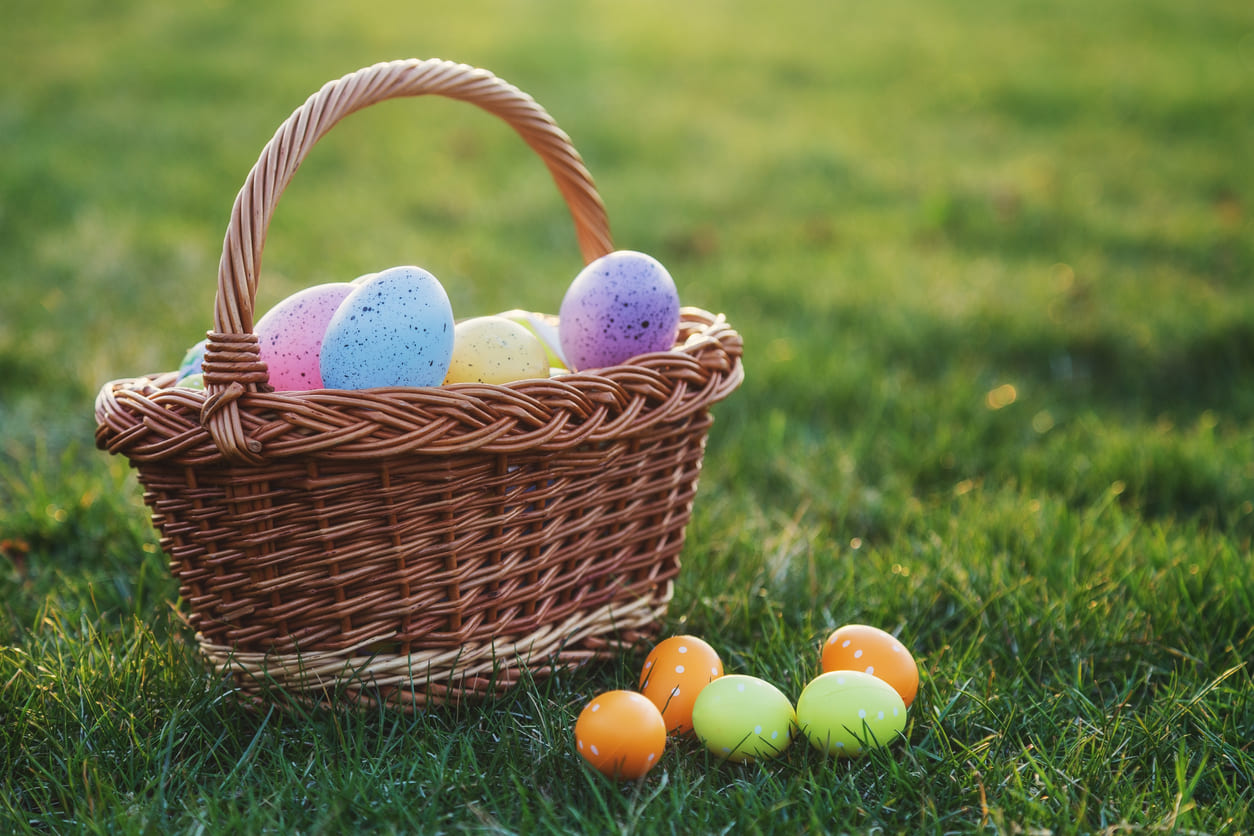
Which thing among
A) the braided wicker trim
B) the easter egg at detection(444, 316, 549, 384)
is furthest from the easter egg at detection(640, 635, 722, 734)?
the easter egg at detection(444, 316, 549, 384)

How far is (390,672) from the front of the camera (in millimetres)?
1647

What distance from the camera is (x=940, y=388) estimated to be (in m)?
3.33

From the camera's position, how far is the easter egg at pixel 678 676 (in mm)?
1658

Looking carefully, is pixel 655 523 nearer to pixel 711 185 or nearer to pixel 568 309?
pixel 568 309

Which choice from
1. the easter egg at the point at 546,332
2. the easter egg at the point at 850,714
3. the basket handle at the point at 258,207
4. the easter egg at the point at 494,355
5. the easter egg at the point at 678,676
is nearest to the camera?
the basket handle at the point at 258,207

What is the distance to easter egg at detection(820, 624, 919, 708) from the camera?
1669 mm

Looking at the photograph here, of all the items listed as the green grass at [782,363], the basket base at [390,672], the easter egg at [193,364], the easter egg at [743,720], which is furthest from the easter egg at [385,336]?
the easter egg at [743,720]

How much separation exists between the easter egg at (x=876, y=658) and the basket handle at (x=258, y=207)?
1038 millimetres

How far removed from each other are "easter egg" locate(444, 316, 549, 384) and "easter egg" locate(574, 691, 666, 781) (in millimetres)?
633

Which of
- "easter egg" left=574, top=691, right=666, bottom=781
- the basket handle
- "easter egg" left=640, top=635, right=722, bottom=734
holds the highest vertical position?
the basket handle

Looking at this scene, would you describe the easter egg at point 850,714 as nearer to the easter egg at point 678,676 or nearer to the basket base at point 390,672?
the easter egg at point 678,676

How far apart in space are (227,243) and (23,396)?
78.0 inches

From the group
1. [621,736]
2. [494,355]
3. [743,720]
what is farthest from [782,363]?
[621,736]

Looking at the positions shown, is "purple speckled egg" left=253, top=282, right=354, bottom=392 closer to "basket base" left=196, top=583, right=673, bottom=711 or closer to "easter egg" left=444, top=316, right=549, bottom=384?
"easter egg" left=444, top=316, right=549, bottom=384
